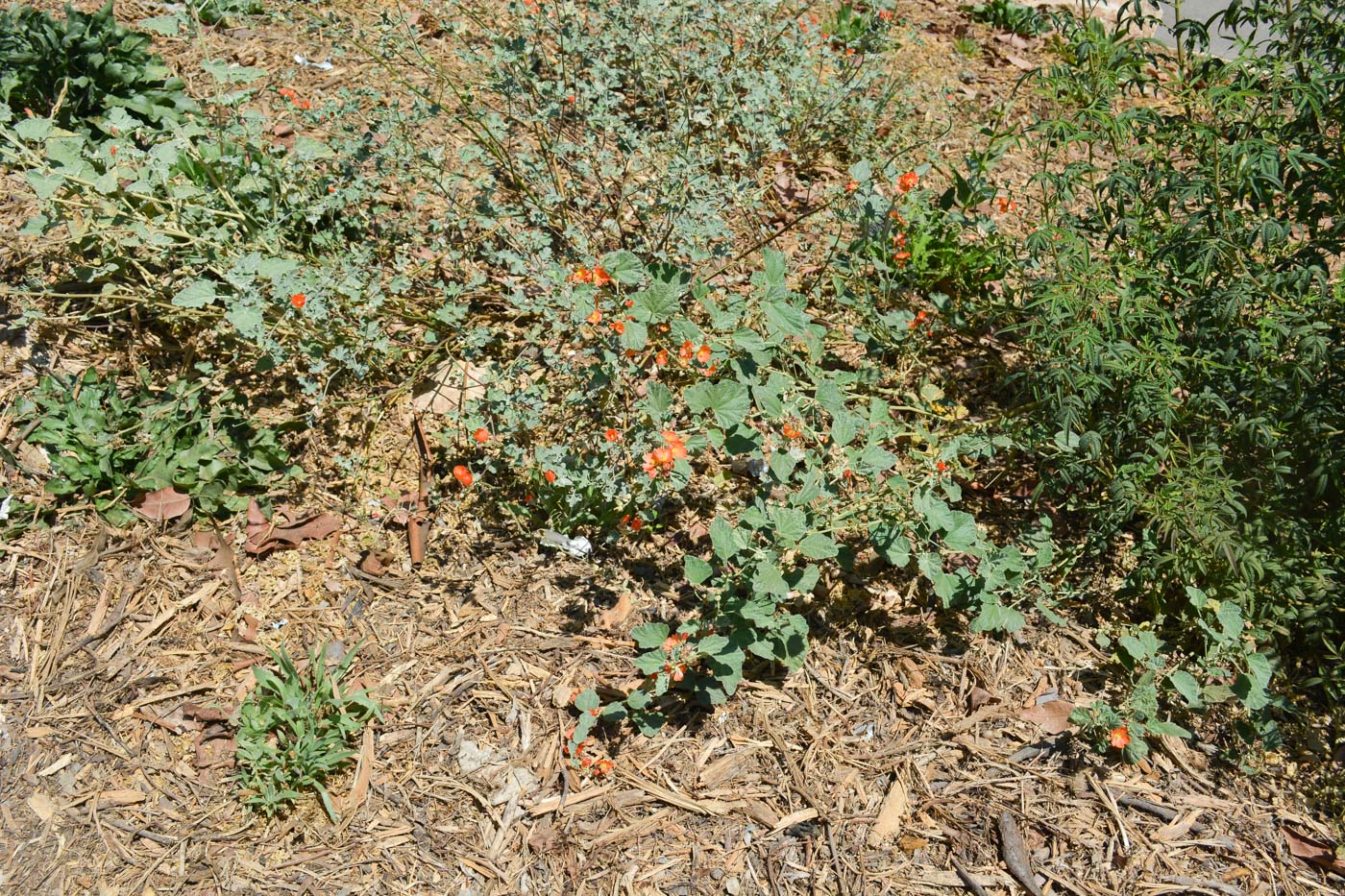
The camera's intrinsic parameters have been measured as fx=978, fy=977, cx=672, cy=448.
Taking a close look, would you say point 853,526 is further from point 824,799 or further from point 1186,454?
point 1186,454

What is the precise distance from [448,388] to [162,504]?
0.99m

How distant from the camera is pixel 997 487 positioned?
10.9 ft

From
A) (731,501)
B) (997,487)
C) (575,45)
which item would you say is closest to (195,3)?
(575,45)

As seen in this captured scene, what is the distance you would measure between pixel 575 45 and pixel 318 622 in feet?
7.56

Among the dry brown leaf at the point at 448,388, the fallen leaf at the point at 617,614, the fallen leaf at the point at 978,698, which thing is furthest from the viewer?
the dry brown leaf at the point at 448,388

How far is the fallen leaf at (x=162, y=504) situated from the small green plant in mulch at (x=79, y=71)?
1.45 m

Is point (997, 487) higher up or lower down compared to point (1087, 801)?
higher up

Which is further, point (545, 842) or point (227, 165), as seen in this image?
point (227, 165)

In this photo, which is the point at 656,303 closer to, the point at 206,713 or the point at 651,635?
the point at 651,635

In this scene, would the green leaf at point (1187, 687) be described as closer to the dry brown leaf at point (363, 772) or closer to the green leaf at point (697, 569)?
the green leaf at point (697, 569)

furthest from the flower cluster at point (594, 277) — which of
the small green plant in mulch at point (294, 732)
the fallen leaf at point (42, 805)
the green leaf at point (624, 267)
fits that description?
the fallen leaf at point (42, 805)

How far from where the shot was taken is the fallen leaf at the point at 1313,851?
8.44 feet

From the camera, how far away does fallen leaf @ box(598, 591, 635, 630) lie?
301 centimetres

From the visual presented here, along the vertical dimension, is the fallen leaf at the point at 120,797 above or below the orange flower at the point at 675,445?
below
